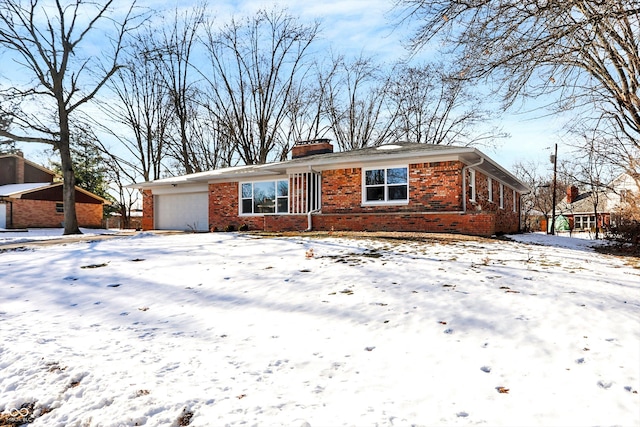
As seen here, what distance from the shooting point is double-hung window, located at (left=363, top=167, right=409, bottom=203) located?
13594 mm

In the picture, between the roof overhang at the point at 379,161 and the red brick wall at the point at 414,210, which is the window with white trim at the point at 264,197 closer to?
the roof overhang at the point at 379,161

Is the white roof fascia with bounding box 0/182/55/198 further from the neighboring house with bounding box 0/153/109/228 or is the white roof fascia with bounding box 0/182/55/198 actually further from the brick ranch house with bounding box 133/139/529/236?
the brick ranch house with bounding box 133/139/529/236

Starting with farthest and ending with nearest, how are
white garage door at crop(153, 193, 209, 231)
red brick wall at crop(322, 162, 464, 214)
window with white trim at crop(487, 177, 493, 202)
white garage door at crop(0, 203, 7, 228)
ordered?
white garage door at crop(0, 203, 7, 228)
white garage door at crop(153, 193, 209, 231)
window with white trim at crop(487, 177, 493, 202)
red brick wall at crop(322, 162, 464, 214)

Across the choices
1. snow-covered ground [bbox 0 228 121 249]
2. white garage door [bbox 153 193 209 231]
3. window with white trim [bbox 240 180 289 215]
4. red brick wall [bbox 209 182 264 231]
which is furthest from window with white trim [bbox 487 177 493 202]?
snow-covered ground [bbox 0 228 121 249]

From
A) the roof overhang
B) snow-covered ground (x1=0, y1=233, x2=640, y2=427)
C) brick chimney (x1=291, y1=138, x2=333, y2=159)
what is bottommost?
snow-covered ground (x1=0, y1=233, x2=640, y2=427)

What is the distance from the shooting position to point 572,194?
43.0 m

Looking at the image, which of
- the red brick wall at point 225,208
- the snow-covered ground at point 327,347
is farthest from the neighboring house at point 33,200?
A: the snow-covered ground at point 327,347

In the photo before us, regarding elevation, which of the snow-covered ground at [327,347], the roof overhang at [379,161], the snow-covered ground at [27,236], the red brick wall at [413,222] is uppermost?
the roof overhang at [379,161]

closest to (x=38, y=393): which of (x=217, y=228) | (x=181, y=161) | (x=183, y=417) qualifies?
(x=183, y=417)

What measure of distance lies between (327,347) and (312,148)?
16.0 metres

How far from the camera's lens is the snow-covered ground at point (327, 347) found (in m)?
2.29

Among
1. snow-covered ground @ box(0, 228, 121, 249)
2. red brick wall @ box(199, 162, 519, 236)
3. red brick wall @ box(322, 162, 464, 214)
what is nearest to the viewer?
red brick wall @ box(199, 162, 519, 236)

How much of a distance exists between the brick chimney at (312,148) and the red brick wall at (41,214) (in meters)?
21.3

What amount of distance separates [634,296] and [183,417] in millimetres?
4757
